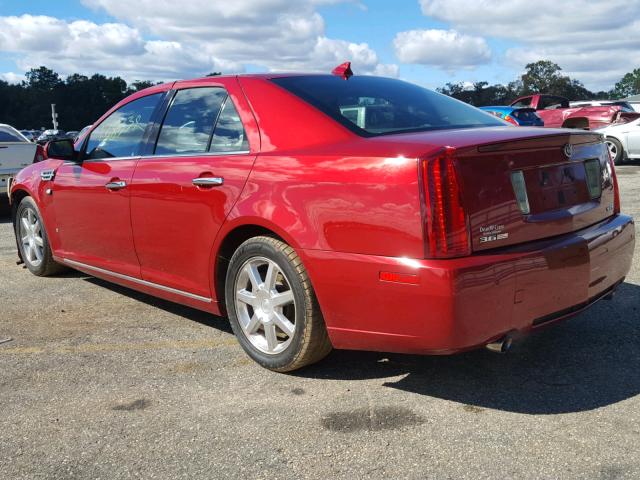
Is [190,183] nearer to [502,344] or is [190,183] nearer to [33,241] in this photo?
[502,344]

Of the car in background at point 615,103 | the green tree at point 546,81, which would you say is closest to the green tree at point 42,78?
the green tree at point 546,81

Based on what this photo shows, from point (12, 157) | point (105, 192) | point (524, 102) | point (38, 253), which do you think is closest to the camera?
point (105, 192)

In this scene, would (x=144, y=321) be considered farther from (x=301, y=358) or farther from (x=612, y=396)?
(x=612, y=396)

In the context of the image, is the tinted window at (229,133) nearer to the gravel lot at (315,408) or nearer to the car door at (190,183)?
the car door at (190,183)

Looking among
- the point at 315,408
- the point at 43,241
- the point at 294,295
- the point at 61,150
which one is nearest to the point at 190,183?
the point at 294,295

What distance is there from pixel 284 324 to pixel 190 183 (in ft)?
3.26

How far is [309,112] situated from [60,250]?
289cm

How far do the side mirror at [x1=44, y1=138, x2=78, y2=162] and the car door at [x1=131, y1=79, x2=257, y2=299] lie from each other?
0.92 m

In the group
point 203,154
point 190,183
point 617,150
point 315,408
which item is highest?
point 203,154

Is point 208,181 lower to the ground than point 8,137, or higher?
lower

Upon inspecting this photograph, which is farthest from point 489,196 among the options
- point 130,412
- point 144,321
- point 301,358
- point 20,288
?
point 20,288

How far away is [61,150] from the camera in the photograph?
5.02m

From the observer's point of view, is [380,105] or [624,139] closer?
[380,105]

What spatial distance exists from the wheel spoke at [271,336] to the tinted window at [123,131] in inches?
63.7
